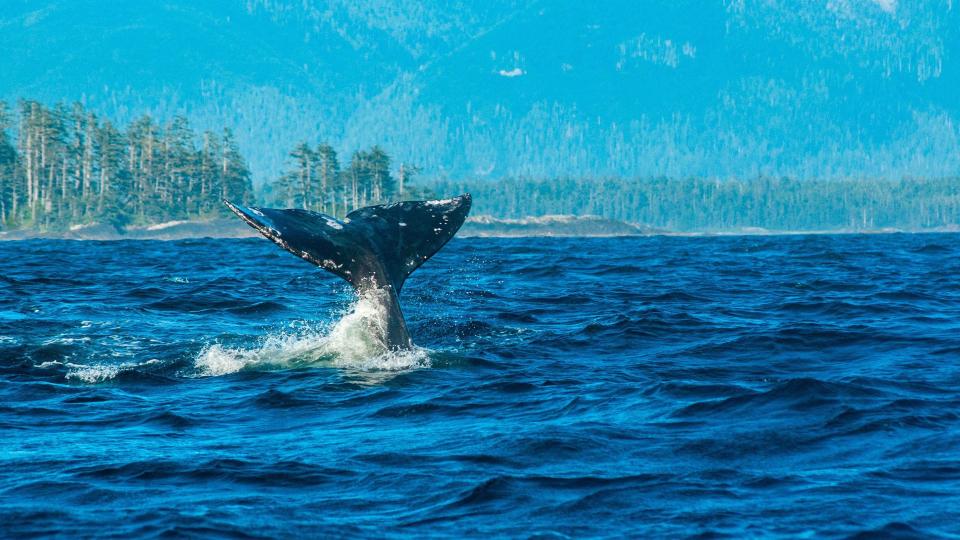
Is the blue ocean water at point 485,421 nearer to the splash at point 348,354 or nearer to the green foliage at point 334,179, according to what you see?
the splash at point 348,354

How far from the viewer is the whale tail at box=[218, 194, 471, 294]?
47.1 feet

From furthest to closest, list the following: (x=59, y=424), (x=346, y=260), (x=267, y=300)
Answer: (x=267, y=300) → (x=346, y=260) → (x=59, y=424)

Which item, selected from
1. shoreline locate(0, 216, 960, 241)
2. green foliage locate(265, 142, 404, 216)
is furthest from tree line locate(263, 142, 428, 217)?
shoreline locate(0, 216, 960, 241)

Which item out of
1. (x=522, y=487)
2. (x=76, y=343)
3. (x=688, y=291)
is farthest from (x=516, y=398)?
(x=688, y=291)

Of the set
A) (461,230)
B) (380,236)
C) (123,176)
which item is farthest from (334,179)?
(380,236)

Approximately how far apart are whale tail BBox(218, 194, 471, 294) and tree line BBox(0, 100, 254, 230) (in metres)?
124

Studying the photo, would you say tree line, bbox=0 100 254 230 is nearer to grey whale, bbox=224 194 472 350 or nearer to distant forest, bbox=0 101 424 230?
distant forest, bbox=0 101 424 230

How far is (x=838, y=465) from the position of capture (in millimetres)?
9359

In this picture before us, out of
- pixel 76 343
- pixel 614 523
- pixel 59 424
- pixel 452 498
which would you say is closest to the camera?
pixel 614 523

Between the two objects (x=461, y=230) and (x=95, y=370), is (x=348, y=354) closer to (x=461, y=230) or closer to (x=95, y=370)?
(x=95, y=370)

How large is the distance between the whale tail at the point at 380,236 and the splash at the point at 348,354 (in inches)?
12.3

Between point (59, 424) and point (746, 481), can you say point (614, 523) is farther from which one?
point (59, 424)

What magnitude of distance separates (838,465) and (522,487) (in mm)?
2348

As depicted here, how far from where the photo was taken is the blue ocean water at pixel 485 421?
8.24m
